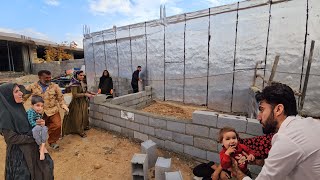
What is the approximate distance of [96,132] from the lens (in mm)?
5023

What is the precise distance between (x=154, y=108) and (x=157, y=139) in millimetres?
3703

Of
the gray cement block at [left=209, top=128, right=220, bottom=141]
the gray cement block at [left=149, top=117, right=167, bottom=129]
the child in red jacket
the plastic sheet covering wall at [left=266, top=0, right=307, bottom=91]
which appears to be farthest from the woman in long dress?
the plastic sheet covering wall at [left=266, top=0, right=307, bottom=91]

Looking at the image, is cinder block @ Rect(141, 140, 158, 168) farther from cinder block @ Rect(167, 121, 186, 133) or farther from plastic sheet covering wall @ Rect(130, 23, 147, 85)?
plastic sheet covering wall @ Rect(130, 23, 147, 85)

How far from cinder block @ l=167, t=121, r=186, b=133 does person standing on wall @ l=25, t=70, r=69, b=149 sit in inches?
81.6

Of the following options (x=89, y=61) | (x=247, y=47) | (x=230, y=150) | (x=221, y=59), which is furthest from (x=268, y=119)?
(x=89, y=61)

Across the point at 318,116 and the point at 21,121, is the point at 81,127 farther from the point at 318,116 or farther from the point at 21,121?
the point at 318,116

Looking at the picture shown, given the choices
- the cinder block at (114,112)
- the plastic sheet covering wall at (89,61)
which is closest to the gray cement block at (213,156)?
the cinder block at (114,112)

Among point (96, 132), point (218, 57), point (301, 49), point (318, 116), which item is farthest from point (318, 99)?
point (96, 132)

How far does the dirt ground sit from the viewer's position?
6.98 meters

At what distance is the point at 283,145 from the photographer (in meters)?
1.08

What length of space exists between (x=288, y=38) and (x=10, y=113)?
21.9 feet

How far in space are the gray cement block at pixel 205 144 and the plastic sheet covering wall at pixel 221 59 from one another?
3830 millimetres

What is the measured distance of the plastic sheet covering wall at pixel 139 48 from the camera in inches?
359

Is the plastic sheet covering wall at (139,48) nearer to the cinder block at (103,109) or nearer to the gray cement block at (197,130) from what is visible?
the cinder block at (103,109)
